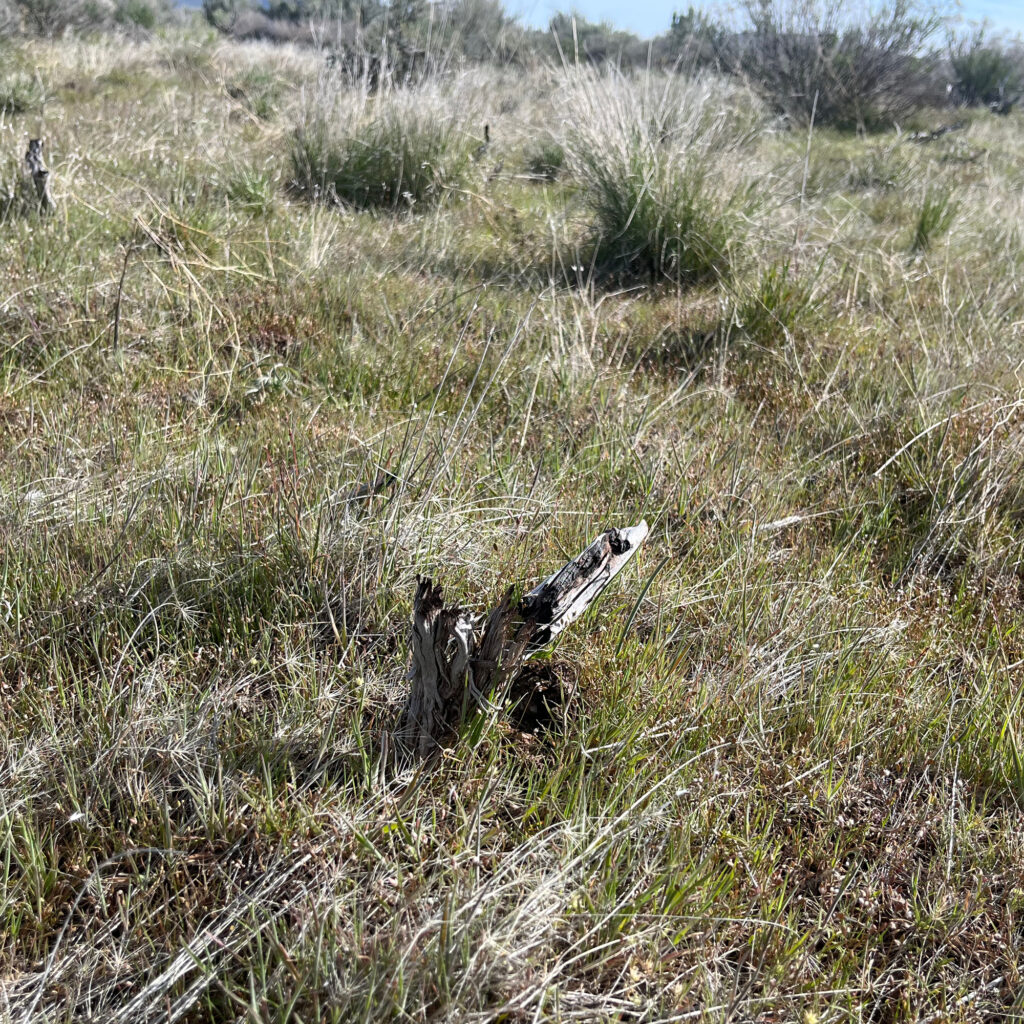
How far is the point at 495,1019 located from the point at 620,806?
1.57 ft

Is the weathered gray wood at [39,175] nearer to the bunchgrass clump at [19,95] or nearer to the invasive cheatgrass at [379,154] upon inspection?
the invasive cheatgrass at [379,154]

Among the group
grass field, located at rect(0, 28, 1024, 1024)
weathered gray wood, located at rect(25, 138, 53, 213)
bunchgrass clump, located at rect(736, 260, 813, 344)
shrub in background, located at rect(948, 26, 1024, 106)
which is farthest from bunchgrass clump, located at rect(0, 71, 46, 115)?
shrub in background, located at rect(948, 26, 1024, 106)

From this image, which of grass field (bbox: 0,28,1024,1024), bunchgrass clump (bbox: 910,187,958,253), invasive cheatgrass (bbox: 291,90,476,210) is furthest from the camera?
invasive cheatgrass (bbox: 291,90,476,210)

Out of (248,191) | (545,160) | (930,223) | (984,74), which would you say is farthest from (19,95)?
(984,74)

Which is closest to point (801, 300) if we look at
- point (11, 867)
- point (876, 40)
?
point (11, 867)

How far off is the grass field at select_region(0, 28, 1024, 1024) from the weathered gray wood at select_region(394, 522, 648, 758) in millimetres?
70

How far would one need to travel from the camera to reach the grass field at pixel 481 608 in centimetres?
136

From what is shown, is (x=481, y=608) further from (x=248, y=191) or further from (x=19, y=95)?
(x=19, y=95)

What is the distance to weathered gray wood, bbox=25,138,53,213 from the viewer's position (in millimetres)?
4172

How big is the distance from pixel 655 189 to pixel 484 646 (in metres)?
3.59

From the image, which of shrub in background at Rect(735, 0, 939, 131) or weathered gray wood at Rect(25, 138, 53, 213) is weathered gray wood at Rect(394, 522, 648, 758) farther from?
shrub in background at Rect(735, 0, 939, 131)

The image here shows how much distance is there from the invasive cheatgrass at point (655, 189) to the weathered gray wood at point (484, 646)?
305 cm

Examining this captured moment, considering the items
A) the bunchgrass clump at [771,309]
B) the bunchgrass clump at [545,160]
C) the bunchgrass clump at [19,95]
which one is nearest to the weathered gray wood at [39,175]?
the bunchgrass clump at [19,95]

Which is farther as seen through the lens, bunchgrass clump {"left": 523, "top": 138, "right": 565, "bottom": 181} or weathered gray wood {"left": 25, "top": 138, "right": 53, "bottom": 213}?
bunchgrass clump {"left": 523, "top": 138, "right": 565, "bottom": 181}
